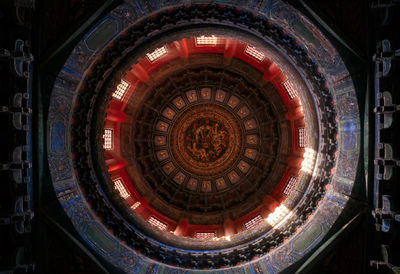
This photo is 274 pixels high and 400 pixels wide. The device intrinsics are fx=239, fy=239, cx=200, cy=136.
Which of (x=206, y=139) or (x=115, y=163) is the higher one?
(x=206, y=139)

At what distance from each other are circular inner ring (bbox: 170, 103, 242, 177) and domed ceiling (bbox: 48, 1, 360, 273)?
0.27 ft

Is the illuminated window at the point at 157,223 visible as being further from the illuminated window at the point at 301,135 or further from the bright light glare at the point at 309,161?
the illuminated window at the point at 301,135

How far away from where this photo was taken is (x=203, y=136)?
61.9ft

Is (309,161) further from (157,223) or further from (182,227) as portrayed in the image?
(157,223)

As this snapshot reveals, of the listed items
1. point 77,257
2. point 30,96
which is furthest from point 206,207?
point 30,96

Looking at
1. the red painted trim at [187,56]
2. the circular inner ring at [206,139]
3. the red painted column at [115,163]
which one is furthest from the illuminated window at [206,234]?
the red painted column at [115,163]

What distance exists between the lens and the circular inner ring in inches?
743

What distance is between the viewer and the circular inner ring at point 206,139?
18875 millimetres

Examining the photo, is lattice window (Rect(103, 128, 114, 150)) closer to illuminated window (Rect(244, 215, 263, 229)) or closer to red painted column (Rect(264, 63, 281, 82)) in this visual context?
illuminated window (Rect(244, 215, 263, 229))

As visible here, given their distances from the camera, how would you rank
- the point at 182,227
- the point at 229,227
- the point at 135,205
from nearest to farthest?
the point at 135,205 → the point at 229,227 → the point at 182,227

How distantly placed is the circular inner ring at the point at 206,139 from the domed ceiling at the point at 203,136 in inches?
3.3

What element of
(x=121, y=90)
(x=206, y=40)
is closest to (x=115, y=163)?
(x=121, y=90)

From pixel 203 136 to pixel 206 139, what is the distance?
0.34m

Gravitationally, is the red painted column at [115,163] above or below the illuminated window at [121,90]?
below
